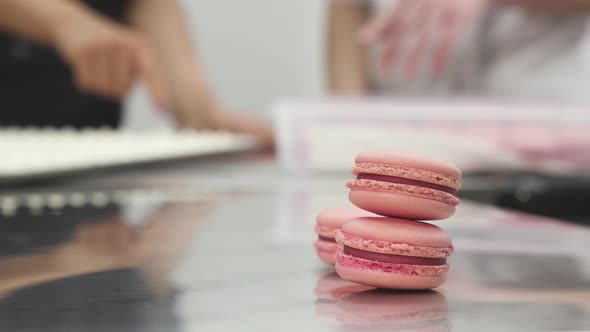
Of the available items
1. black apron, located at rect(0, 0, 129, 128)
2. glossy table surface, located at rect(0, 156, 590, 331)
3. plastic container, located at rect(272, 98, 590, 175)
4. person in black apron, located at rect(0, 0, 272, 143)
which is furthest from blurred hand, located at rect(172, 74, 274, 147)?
glossy table surface, located at rect(0, 156, 590, 331)

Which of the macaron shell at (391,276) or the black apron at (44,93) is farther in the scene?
the black apron at (44,93)

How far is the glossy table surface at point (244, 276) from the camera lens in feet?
0.87

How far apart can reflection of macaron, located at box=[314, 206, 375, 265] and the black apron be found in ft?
4.83

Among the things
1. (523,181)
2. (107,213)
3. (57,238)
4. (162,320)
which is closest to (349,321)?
(162,320)

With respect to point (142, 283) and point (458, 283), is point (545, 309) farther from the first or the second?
point (142, 283)

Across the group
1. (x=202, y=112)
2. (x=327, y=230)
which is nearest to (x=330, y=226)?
(x=327, y=230)

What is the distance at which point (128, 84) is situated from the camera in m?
1.44

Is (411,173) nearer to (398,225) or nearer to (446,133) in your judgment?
(398,225)

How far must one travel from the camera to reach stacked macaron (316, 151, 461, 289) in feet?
1.05

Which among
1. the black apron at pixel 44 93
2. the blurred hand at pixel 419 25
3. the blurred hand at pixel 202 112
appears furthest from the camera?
the blurred hand at pixel 202 112

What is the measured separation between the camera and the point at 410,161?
333 mm

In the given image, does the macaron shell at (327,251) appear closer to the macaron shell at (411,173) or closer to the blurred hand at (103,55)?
the macaron shell at (411,173)

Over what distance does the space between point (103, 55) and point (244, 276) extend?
1100 millimetres

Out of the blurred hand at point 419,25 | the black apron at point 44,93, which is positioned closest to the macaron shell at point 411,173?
the blurred hand at point 419,25
